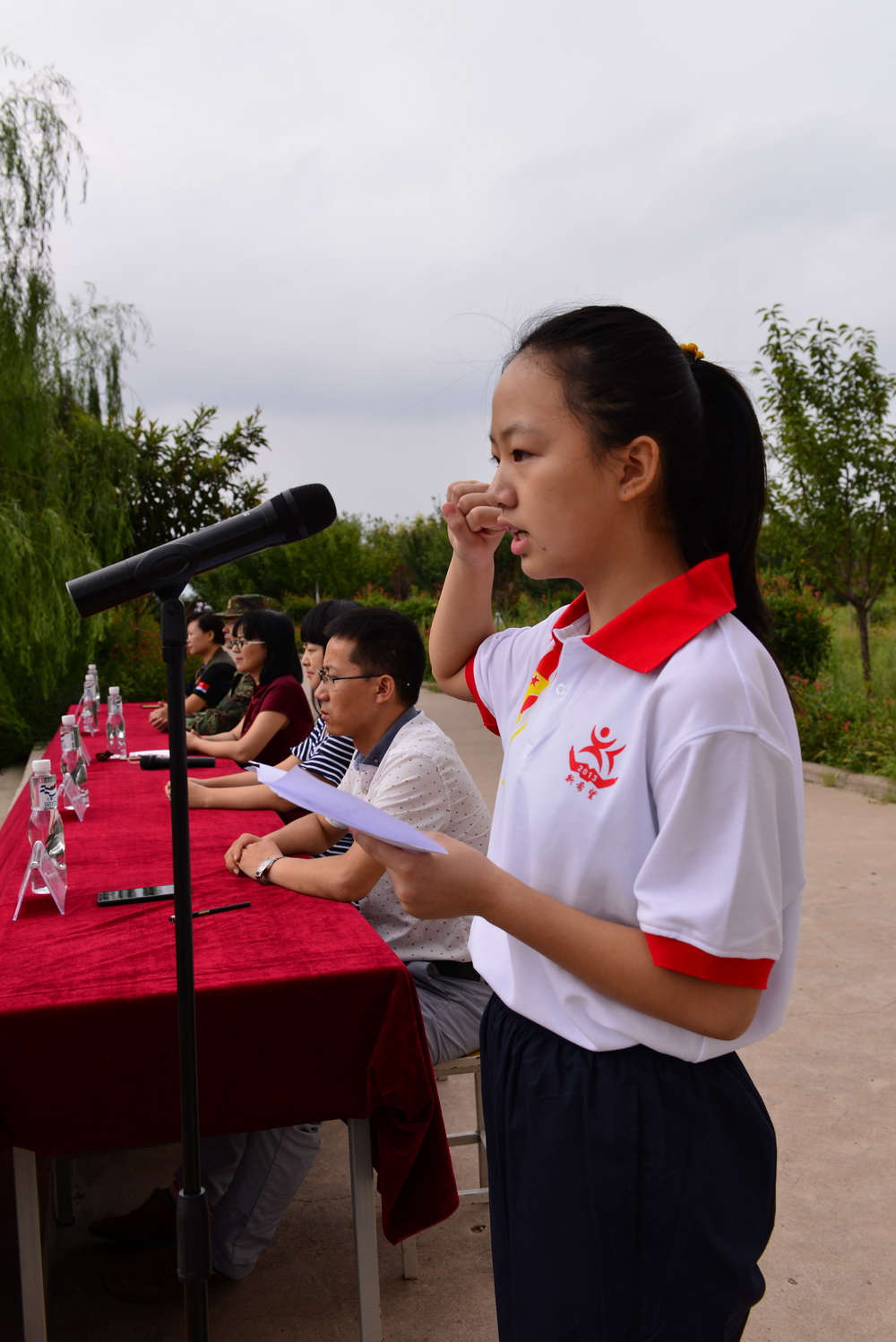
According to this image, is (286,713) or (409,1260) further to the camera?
(286,713)

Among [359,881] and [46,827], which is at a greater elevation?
[46,827]

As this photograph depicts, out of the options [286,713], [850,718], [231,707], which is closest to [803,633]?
[850,718]

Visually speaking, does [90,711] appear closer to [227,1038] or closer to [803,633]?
[227,1038]

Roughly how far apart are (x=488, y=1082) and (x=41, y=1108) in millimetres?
944

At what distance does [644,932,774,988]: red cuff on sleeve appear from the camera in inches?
37.2

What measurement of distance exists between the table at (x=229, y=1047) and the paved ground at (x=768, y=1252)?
328 millimetres

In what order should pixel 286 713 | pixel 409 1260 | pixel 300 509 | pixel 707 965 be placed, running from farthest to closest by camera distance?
pixel 286 713 → pixel 409 1260 → pixel 300 509 → pixel 707 965

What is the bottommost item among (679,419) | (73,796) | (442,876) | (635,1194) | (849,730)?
(849,730)

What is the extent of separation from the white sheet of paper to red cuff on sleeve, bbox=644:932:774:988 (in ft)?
0.76

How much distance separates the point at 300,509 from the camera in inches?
52.7

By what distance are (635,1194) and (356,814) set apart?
0.51m

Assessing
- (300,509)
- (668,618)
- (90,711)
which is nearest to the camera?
(668,618)

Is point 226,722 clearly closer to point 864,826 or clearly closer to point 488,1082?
point 864,826

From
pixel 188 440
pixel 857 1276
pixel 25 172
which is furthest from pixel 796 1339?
pixel 188 440
